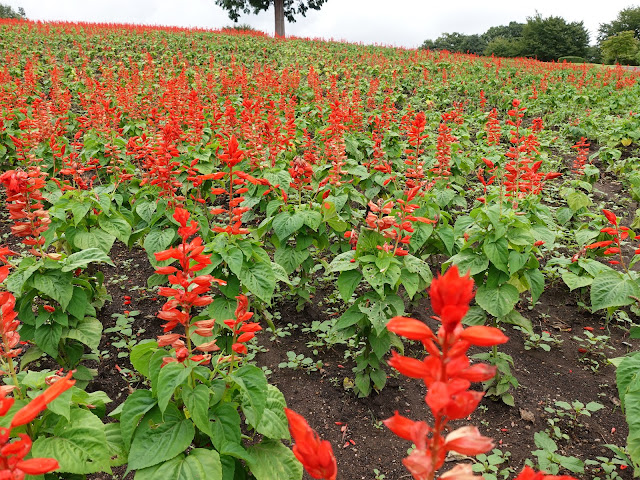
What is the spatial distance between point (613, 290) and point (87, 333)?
3.77 m

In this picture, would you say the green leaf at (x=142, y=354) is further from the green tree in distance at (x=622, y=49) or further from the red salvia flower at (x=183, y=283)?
the green tree in distance at (x=622, y=49)

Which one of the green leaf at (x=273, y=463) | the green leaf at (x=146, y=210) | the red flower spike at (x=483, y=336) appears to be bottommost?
the green leaf at (x=273, y=463)

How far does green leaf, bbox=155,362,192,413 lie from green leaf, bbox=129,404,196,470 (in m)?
0.15

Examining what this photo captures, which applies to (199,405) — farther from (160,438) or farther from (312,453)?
(312,453)

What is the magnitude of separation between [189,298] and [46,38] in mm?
24325

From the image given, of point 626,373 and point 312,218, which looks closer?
point 626,373

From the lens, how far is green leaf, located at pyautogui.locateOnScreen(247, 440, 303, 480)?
6.79 ft

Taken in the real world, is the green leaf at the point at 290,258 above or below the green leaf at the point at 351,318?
above

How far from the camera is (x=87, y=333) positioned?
336 centimetres

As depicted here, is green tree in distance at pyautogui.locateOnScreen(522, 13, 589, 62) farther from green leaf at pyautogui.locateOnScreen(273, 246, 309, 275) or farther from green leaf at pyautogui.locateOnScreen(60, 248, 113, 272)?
green leaf at pyautogui.locateOnScreen(60, 248, 113, 272)

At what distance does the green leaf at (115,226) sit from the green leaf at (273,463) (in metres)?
2.57

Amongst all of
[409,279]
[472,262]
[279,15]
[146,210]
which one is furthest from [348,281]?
[279,15]

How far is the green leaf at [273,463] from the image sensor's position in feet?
6.79

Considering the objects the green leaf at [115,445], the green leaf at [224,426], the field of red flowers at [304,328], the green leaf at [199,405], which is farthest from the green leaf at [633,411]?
the green leaf at [115,445]
